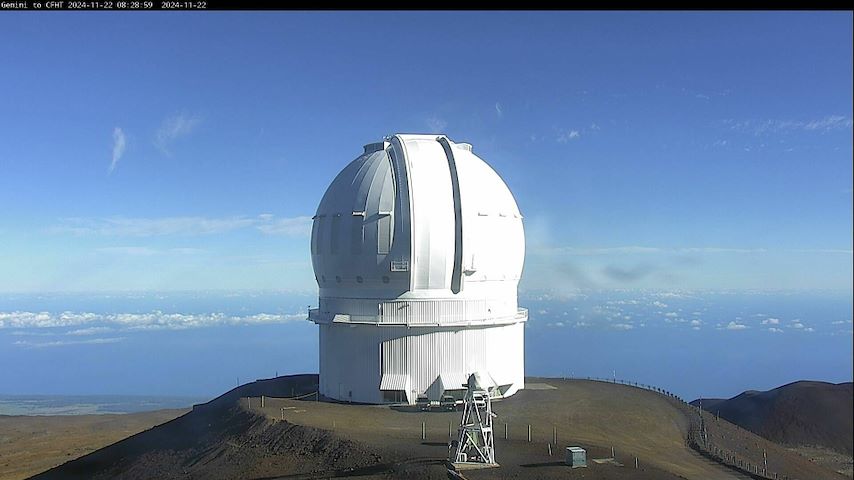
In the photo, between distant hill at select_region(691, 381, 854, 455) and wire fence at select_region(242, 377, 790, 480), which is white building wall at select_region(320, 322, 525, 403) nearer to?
wire fence at select_region(242, 377, 790, 480)

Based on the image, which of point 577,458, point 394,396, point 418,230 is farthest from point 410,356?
point 577,458

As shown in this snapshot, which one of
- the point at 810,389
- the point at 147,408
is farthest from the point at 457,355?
the point at 147,408

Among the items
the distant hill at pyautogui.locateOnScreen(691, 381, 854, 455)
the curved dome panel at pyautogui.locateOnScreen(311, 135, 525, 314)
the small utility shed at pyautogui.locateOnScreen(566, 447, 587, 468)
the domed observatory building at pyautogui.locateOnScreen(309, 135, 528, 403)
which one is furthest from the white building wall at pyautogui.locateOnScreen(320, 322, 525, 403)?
A: the distant hill at pyautogui.locateOnScreen(691, 381, 854, 455)

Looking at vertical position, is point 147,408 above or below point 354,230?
below

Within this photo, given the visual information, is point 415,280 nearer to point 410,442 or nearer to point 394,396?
point 394,396

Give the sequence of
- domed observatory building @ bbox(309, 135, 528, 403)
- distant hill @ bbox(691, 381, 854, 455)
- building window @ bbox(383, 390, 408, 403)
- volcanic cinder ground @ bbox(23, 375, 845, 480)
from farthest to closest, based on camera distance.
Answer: distant hill @ bbox(691, 381, 854, 455)
domed observatory building @ bbox(309, 135, 528, 403)
building window @ bbox(383, 390, 408, 403)
volcanic cinder ground @ bbox(23, 375, 845, 480)

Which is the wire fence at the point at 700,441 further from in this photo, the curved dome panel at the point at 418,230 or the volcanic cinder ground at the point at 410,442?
the curved dome panel at the point at 418,230

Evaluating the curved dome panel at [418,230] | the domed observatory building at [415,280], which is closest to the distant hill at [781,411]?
the domed observatory building at [415,280]

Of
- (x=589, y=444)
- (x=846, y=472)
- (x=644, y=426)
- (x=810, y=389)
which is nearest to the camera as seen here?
(x=589, y=444)

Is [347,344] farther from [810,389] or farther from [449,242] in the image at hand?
[810,389]
